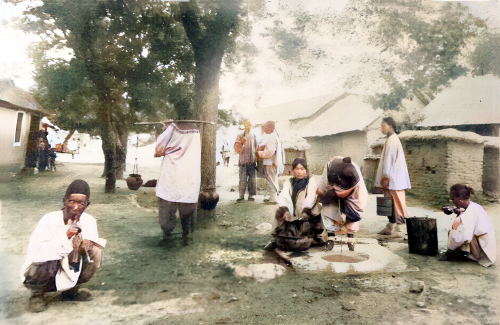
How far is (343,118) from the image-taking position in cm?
439

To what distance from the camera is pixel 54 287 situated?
9.37ft

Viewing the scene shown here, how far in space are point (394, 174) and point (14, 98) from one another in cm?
458

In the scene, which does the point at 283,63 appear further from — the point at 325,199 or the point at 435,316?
the point at 435,316

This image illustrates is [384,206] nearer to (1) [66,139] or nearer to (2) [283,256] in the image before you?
(2) [283,256]

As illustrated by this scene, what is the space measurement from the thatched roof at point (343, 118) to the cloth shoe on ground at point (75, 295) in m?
2.92

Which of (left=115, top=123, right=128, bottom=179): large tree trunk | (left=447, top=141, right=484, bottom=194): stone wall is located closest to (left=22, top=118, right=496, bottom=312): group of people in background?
(left=447, top=141, right=484, bottom=194): stone wall

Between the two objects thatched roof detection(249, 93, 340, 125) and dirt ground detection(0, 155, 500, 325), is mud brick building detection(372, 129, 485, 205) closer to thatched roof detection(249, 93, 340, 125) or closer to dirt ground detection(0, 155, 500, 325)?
dirt ground detection(0, 155, 500, 325)

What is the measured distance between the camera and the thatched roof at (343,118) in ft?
14.0

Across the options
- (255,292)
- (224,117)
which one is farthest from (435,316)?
(224,117)

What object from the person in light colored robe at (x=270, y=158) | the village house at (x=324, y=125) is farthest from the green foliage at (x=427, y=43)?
the person in light colored robe at (x=270, y=158)

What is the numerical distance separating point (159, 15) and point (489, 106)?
13.8 ft

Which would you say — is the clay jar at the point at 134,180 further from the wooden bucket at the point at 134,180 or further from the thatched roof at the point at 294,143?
the thatched roof at the point at 294,143

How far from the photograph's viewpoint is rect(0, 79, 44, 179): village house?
3554 millimetres

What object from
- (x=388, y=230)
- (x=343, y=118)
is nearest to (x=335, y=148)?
(x=343, y=118)
